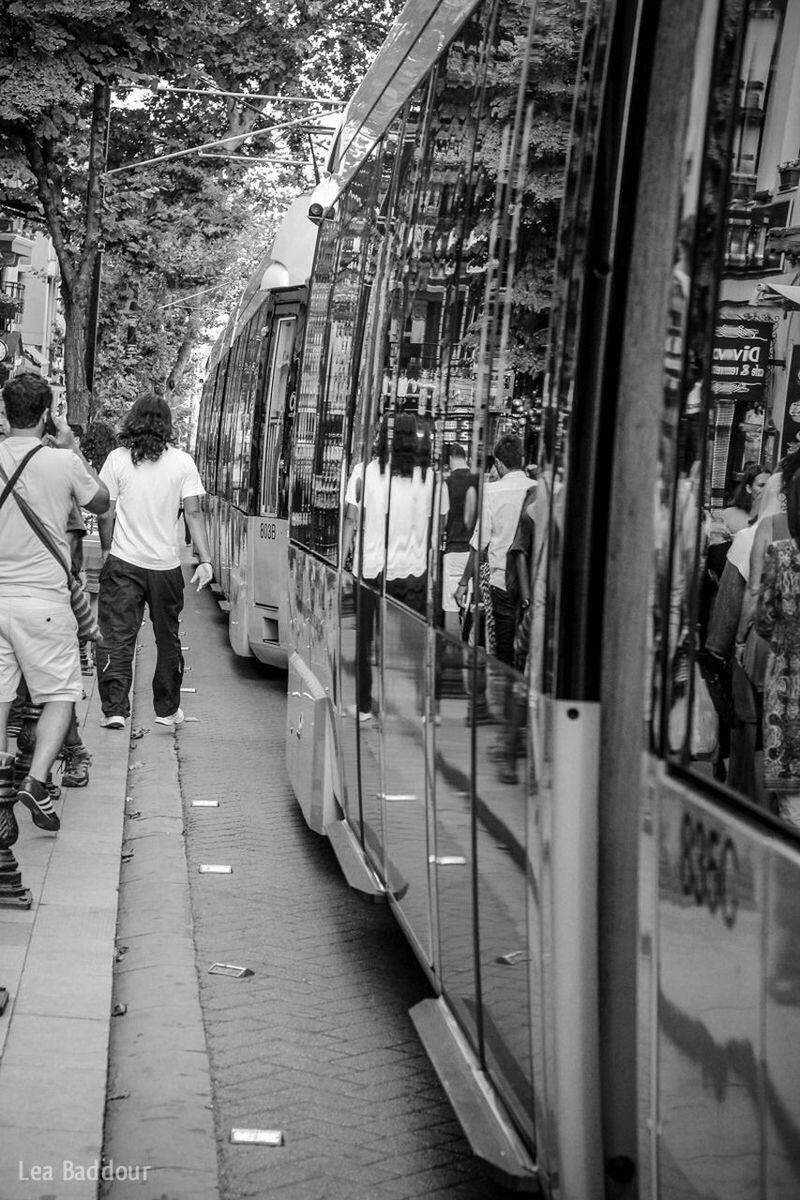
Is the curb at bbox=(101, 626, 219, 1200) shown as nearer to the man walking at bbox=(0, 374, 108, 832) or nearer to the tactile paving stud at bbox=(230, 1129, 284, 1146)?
the tactile paving stud at bbox=(230, 1129, 284, 1146)

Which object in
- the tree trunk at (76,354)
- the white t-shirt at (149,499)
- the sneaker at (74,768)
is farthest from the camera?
the tree trunk at (76,354)

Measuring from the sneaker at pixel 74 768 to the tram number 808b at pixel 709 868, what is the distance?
6692 mm

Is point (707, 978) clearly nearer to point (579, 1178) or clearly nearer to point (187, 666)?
point (579, 1178)

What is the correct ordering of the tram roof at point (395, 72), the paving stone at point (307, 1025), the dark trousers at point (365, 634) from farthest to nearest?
the dark trousers at point (365, 634) → the tram roof at point (395, 72) → the paving stone at point (307, 1025)

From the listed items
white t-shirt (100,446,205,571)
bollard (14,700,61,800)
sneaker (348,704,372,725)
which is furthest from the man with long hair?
sneaker (348,704,372,725)

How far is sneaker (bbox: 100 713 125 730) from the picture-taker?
11141 mm

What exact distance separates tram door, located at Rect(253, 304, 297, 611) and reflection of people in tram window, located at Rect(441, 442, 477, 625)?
9615mm

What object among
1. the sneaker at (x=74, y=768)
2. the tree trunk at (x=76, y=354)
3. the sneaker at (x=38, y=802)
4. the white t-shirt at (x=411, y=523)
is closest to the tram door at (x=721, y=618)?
the white t-shirt at (x=411, y=523)

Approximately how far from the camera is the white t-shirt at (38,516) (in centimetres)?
723

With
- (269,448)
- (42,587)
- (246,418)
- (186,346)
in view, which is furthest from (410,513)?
(186,346)

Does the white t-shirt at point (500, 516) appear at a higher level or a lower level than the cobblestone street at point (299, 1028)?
higher

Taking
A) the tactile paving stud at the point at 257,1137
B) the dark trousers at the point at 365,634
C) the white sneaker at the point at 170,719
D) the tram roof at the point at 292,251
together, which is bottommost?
the white sneaker at the point at 170,719

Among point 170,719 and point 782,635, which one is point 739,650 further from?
point 170,719

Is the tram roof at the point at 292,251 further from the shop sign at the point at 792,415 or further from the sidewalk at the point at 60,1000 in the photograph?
the shop sign at the point at 792,415
